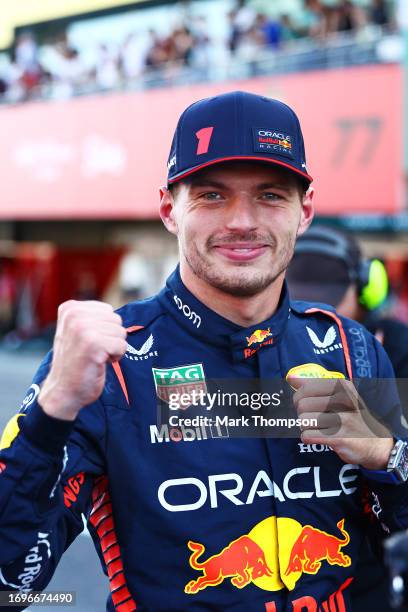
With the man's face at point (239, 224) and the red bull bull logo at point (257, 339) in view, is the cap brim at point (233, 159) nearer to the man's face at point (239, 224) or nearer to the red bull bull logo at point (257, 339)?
the man's face at point (239, 224)

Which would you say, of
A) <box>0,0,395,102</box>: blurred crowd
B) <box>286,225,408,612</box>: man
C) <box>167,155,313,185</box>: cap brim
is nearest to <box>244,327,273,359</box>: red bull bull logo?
<box>167,155,313,185</box>: cap brim

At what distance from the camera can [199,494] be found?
1.63 metres

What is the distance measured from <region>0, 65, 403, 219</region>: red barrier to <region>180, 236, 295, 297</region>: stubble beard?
8611 millimetres

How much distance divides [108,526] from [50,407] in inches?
16.6

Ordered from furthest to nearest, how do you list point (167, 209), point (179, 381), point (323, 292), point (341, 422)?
point (323, 292)
point (167, 209)
point (179, 381)
point (341, 422)

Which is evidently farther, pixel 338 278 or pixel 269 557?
pixel 338 278

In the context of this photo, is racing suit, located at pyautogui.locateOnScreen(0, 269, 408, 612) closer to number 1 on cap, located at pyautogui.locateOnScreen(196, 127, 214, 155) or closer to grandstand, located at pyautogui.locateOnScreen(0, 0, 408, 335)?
number 1 on cap, located at pyautogui.locateOnScreen(196, 127, 214, 155)

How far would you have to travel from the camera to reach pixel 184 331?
1.78 meters

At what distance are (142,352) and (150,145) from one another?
11158 millimetres

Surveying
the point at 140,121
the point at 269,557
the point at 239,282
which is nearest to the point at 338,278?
the point at 239,282

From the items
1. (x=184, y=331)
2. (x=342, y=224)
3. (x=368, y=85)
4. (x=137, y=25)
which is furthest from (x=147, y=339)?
(x=137, y=25)

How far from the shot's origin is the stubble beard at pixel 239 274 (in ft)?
5.54

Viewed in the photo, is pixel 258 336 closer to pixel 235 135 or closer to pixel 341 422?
pixel 341 422

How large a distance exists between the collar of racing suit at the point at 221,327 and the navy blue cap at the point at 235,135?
0.28 m
